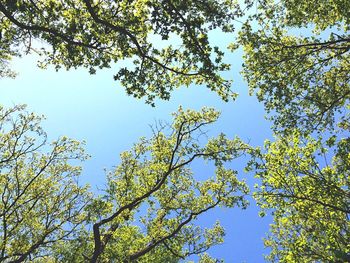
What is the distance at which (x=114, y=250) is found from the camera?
26.5 meters

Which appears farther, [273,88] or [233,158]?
[233,158]

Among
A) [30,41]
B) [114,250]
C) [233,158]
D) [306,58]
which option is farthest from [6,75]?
[306,58]

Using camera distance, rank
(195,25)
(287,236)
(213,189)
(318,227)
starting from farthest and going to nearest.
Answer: (287,236) < (213,189) < (318,227) < (195,25)

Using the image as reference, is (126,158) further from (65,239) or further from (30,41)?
(30,41)

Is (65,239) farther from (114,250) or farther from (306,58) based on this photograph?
(306,58)

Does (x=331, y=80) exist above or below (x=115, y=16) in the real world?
below

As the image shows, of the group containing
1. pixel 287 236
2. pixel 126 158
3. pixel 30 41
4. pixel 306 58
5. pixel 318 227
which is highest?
pixel 126 158

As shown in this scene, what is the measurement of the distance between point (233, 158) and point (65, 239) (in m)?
13.1

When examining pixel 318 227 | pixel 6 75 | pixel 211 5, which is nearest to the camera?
pixel 211 5

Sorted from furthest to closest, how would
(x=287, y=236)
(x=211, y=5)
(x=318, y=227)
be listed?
(x=287, y=236), (x=318, y=227), (x=211, y=5)

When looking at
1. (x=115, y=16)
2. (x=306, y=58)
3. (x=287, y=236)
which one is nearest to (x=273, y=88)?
(x=306, y=58)

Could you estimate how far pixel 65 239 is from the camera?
80.1ft

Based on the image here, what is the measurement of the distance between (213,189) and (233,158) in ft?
14.1

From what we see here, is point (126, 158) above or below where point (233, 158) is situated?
above
